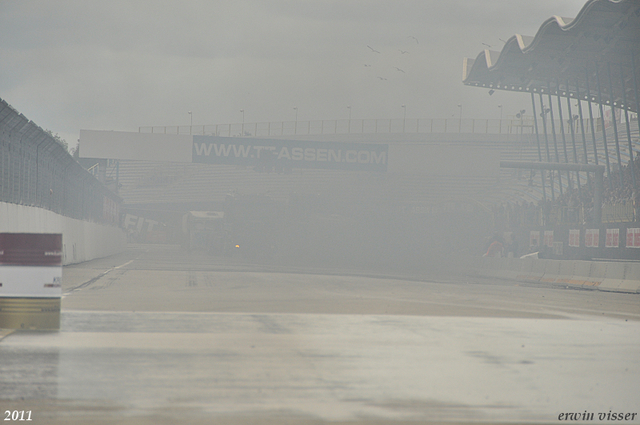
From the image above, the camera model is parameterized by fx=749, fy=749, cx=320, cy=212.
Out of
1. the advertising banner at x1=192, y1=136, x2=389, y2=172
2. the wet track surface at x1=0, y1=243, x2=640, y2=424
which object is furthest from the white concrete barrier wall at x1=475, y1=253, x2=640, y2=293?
the advertising banner at x1=192, y1=136, x2=389, y2=172

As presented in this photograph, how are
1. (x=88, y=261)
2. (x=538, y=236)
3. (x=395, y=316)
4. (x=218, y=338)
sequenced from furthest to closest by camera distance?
(x=538, y=236), (x=88, y=261), (x=395, y=316), (x=218, y=338)

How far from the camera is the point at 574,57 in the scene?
144ft

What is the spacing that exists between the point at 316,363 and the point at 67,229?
23.6m

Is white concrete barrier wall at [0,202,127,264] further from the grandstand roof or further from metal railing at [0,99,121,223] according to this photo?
the grandstand roof

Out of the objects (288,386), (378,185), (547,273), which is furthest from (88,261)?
(378,185)

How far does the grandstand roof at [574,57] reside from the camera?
3712cm

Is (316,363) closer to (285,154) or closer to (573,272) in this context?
(573,272)

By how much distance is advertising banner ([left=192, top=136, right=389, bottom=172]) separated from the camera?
148 feet

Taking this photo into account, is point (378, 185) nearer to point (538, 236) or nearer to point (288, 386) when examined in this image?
point (538, 236)

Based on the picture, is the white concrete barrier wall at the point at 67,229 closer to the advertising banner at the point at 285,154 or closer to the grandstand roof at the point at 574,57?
the advertising banner at the point at 285,154

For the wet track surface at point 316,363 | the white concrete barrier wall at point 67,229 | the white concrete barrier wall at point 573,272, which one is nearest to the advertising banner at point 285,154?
the white concrete barrier wall at point 67,229

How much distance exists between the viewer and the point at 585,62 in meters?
44.3

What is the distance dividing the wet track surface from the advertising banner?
102 ft

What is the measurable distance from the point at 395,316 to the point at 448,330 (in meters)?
1.95
